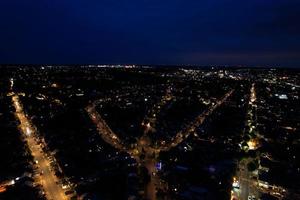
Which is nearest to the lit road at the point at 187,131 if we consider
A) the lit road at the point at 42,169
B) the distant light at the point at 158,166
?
the distant light at the point at 158,166

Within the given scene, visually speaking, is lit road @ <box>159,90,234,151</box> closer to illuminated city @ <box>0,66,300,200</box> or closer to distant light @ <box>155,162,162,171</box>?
illuminated city @ <box>0,66,300,200</box>

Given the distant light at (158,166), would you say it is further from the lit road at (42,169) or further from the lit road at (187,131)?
the lit road at (42,169)

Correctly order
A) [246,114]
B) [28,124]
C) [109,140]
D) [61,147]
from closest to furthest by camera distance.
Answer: [61,147], [109,140], [28,124], [246,114]

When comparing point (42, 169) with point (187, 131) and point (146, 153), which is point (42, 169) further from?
point (187, 131)

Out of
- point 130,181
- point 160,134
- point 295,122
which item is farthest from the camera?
point 295,122

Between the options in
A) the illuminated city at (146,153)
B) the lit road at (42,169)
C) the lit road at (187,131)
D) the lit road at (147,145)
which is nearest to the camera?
the lit road at (42,169)

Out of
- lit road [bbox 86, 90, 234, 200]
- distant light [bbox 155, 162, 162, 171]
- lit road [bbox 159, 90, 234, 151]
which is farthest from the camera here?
lit road [bbox 159, 90, 234, 151]

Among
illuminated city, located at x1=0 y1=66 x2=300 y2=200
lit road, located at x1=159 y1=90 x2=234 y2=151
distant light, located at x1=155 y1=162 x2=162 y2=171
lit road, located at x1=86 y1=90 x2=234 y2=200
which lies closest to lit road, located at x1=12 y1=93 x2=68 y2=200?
illuminated city, located at x1=0 y1=66 x2=300 y2=200

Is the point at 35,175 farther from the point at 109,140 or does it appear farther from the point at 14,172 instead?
the point at 109,140

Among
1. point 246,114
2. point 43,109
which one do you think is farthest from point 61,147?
point 246,114
